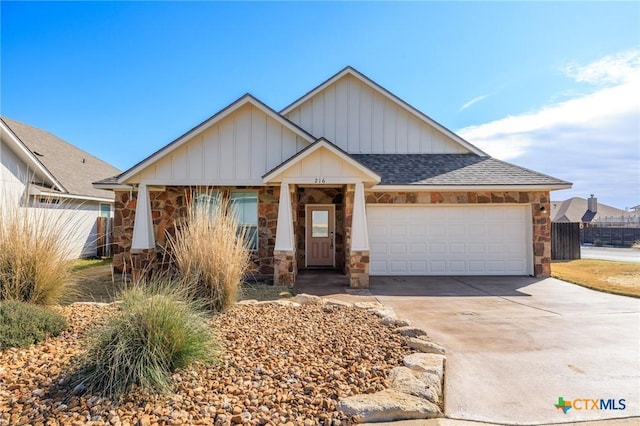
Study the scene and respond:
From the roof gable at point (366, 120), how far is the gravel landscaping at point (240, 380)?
8659 mm

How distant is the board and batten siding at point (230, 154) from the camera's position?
952 centimetres

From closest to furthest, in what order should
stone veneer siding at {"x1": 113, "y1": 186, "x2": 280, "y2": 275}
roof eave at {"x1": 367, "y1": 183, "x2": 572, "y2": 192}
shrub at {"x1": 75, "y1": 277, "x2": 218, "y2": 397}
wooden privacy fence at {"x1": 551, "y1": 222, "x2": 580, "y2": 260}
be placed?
shrub at {"x1": 75, "y1": 277, "x2": 218, "y2": 397}, roof eave at {"x1": 367, "y1": 183, "x2": 572, "y2": 192}, stone veneer siding at {"x1": 113, "y1": 186, "x2": 280, "y2": 275}, wooden privacy fence at {"x1": 551, "y1": 222, "x2": 580, "y2": 260}

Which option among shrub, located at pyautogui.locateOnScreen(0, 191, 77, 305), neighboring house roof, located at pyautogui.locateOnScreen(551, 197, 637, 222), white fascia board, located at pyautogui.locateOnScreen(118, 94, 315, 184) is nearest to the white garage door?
white fascia board, located at pyautogui.locateOnScreen(118, 94, 315, 184)

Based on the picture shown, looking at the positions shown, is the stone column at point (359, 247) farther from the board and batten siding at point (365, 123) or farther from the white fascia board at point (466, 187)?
the board and batten siding at point (365, 123)

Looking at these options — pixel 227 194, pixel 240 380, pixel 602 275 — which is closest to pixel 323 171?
pixel 227 194

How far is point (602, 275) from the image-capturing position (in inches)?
432

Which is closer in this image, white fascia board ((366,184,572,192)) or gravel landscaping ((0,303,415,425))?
gravel landscaping ((0,303,415,425))

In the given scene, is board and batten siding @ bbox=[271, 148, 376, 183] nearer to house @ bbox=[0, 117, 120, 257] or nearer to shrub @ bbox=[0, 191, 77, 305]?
shrub @ bbox=[0, 191, 77, 305]

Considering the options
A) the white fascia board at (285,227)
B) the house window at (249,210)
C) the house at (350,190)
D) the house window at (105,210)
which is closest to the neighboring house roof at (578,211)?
the house at (350,190)

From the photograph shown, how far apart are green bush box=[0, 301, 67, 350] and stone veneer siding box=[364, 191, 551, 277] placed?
7.98 meters

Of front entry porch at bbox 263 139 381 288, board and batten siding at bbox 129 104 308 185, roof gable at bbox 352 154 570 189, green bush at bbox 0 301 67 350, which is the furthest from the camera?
roof gable at bbox 352 154 570 189

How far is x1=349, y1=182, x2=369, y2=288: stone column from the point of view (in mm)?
8828

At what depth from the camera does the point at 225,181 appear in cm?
952

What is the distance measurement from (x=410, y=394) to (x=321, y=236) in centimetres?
944
